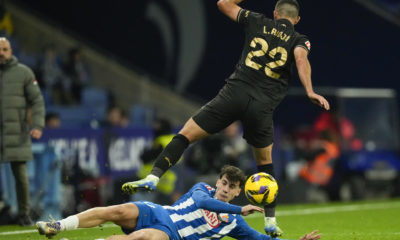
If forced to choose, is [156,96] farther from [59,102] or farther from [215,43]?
[59,102]

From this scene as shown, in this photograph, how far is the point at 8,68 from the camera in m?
10.2

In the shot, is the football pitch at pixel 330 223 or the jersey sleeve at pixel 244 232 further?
the football pitch at pixel 330 223

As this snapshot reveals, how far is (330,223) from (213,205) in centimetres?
477

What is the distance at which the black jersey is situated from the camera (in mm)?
7676

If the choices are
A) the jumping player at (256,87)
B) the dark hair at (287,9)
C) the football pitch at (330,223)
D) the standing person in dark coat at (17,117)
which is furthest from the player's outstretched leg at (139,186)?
the standing person in dark coat at (17,117)

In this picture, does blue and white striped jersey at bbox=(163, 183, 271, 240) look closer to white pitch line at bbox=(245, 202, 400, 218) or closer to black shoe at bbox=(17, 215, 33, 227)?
black shoe at bbox=(17, 215, 33, 227)

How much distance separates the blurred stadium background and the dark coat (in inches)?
71.0

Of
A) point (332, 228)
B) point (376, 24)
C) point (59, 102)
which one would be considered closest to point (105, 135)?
point (59, 102)

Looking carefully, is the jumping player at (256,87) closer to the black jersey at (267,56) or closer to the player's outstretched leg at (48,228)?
the black jersey at (267,56)

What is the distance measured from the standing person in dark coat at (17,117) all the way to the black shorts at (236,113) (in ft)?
10.4

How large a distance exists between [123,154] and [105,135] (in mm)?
597

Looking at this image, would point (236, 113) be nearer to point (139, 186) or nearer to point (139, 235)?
point (139, 186)

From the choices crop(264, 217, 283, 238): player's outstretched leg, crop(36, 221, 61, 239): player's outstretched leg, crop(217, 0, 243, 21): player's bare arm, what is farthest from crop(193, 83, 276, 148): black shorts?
crop(36, 221, 61, 239): player's outstretched leg

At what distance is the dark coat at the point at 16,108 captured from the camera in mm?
10094
